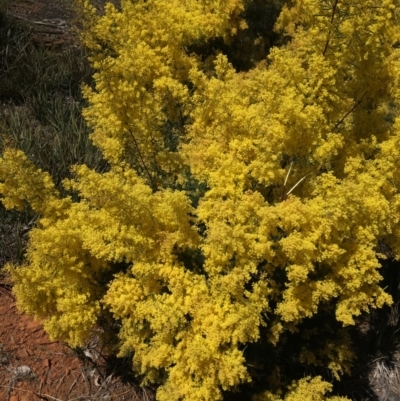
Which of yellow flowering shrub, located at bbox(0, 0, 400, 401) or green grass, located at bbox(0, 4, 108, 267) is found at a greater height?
yellow flowering shrub, located at bbox(0, 0, 400, 401)

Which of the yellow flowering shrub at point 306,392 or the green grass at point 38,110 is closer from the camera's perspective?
the yellow flowering shrub at point 306,392

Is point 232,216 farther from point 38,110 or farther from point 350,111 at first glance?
point 38,110

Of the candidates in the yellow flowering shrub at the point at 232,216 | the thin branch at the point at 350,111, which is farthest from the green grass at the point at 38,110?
the thin branch at the point at 350,111

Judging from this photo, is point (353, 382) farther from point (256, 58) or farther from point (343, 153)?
point (256, 58)

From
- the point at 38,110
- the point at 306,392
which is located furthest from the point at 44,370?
the point at 38,110

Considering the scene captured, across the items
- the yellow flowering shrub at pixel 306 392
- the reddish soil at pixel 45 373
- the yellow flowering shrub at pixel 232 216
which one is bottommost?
the reddish soil at pixel 45 373

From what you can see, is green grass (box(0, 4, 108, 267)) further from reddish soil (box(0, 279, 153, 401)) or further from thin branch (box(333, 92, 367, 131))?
thin branch (box(333, 92, 367, 131))

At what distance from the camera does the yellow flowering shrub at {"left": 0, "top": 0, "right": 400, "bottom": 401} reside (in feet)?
9.16

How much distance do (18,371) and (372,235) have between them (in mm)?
2603

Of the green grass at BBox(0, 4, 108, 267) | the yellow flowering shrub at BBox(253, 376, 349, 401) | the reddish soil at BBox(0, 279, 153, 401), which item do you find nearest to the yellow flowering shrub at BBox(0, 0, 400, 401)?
the yellow flowering shrub at BBox(253, 376, 349, 401)

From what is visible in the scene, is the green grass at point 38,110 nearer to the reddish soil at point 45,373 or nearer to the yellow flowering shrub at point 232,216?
the reddish soil at point 45,373

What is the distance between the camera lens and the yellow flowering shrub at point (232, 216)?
110 inches

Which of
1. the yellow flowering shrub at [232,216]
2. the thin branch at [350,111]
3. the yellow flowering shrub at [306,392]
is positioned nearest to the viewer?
the yellow flowering shrub at [232,216]

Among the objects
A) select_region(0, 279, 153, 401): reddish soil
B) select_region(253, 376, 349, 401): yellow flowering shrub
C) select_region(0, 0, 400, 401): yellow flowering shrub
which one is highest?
select_region(0, 0, 400, 401): yellow flowering shrub
